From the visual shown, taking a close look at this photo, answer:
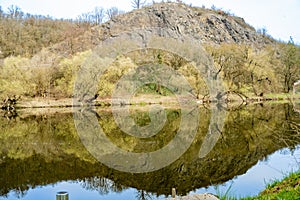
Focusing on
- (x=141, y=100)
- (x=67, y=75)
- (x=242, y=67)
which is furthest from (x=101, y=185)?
(x=242, y=67)

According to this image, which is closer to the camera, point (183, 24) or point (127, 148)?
point (127, 148)

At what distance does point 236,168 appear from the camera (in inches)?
417

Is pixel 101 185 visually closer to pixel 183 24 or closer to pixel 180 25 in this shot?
pixel 180 25

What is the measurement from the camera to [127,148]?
1430 cm

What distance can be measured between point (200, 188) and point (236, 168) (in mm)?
2285

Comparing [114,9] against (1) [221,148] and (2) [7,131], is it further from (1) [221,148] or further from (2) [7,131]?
(1) [221,148]

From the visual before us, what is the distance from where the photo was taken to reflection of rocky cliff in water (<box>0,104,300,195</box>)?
31.3 feet

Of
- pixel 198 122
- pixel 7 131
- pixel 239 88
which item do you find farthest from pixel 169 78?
pixel 7 131

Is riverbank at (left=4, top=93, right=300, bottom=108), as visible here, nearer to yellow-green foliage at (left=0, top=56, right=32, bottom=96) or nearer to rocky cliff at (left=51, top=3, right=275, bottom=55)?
yellow-green foliage at (left=0, top=56, right=32, bottom=96)

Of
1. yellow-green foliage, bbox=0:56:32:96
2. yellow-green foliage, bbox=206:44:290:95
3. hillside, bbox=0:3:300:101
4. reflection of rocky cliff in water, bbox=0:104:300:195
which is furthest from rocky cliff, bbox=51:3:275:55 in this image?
reflection of rocky cliff in water, bbox=0:104:300:195

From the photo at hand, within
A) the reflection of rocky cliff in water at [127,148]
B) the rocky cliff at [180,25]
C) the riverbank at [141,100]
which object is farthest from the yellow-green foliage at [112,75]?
the rocky cliff at [180,25]

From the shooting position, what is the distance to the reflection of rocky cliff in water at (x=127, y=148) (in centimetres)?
955

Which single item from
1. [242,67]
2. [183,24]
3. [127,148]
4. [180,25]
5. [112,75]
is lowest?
[127,148]

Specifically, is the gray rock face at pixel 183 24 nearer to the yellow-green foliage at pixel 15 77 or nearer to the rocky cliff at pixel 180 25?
the rocky cliff at pixel 180 25
